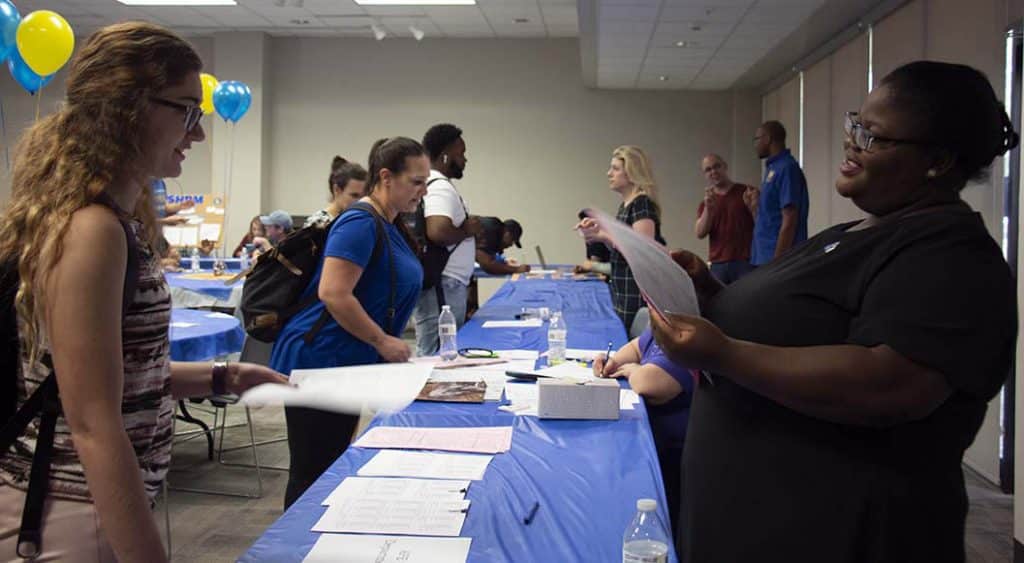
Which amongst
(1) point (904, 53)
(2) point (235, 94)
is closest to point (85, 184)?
(1) point (904, 53)

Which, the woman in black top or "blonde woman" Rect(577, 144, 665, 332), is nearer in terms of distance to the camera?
the woman in black top

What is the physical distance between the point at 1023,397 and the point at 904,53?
362cm

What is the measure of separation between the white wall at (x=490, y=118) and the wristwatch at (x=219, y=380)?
9432mm

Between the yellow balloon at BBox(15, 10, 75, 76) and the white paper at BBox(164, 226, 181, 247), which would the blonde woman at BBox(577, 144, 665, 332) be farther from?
the white paper at BBox(164, 226, 181, 247)

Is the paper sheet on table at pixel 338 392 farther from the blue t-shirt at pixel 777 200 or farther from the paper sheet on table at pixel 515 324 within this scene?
the blue t-shirt at pixel 777 200

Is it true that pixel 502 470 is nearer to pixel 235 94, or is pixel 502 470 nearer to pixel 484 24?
pixel 235 94

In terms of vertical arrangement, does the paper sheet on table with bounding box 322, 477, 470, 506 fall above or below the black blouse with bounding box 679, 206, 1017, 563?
below

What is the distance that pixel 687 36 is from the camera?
293 inches

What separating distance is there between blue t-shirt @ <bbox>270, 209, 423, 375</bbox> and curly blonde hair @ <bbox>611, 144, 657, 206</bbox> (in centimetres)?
219

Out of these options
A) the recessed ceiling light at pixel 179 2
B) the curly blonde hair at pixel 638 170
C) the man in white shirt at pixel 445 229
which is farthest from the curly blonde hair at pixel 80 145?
the recessed ceiling light at pixel 179 2

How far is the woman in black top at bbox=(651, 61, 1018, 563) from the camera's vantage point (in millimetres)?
1078

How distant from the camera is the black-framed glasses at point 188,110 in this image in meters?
1.14

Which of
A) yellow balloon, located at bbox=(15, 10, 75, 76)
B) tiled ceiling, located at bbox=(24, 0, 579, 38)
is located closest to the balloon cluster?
yellow balloon, located at bbox=(15, 10, 75, 76)

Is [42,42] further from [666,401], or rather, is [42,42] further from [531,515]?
[531,515]
